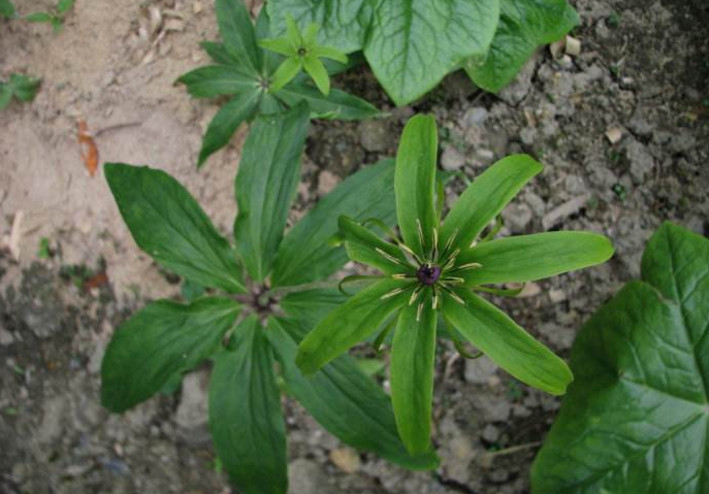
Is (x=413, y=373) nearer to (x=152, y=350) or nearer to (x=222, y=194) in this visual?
(x=152, y=350)

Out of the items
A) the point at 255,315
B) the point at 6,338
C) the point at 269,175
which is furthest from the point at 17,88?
the point at 255,315

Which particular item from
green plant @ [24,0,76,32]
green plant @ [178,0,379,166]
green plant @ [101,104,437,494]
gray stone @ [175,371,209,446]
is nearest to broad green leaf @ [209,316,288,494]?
green plant @ [101,104,437,494]

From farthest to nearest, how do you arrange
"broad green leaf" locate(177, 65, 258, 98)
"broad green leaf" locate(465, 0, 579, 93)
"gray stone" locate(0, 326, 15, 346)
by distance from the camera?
"gray stone" locate(0, 326, 15, 346)
"broad green leaf" locate(177, 65, 258, 98)
"broad green leaf" locate(465, 0, 579, 93)

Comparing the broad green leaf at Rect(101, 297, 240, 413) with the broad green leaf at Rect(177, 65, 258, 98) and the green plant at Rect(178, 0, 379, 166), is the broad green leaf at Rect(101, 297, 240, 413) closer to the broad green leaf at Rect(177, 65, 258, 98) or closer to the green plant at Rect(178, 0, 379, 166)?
the green plant at Rect(178, 0, 379, 166)

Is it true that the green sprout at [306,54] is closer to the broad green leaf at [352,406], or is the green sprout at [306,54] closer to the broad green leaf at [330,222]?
the broad green leaf at [330,222]

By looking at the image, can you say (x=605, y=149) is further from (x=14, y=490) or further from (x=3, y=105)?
(x=14, y=490)

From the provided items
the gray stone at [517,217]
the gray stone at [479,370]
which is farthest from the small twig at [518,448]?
the gray stone at [517,217]

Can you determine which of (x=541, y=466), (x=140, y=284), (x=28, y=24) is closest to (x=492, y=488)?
(x=541, y=466)
